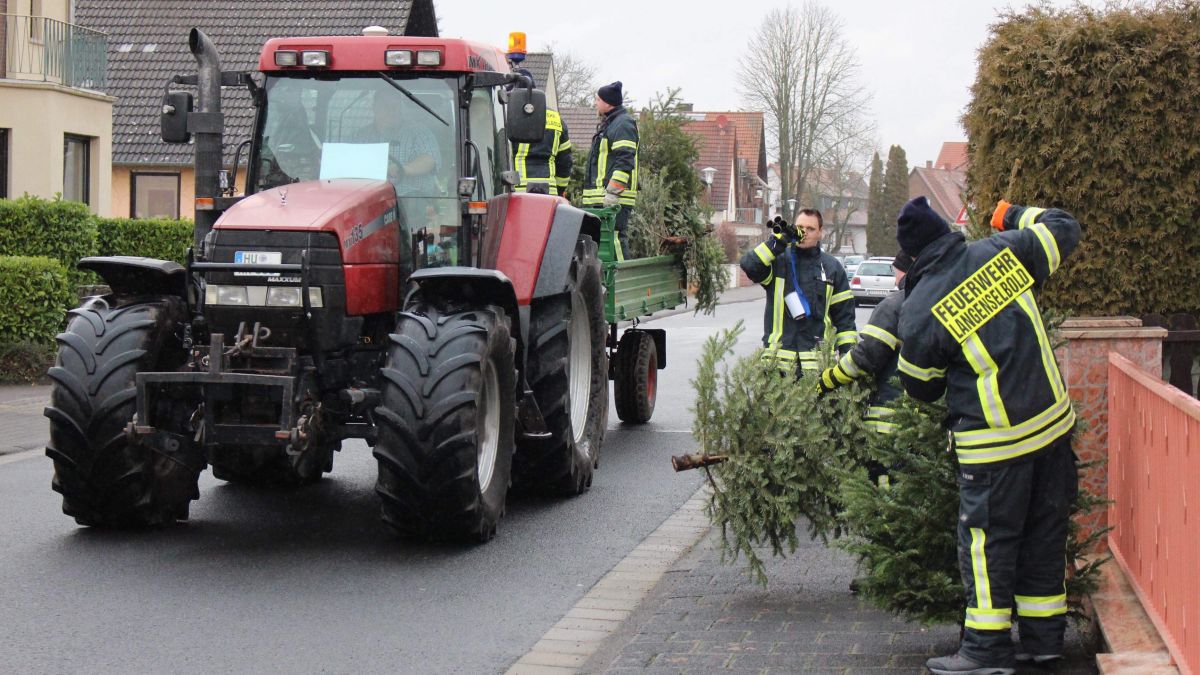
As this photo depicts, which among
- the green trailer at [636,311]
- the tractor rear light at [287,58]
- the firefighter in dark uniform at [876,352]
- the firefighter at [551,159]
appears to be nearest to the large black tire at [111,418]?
the tractor rear light at [287,58]

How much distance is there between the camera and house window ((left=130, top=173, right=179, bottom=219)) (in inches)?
1250

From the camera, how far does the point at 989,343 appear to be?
5.31m

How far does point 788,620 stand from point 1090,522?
1.35 m

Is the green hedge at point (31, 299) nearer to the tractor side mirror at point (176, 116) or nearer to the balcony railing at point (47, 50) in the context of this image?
the tractor side mirror at point (176, 116)

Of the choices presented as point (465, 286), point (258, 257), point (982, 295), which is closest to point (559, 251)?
point (465, 286)

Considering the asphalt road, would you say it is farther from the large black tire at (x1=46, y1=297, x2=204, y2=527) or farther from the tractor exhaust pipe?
the tractor exhaust pipe

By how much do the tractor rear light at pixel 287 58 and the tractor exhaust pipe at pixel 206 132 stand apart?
378 millimetres

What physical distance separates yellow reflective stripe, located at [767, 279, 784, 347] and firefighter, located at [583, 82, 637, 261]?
10.8 ft

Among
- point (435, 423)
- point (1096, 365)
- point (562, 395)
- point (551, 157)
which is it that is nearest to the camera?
point (1096, 365)

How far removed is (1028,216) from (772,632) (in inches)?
76.3

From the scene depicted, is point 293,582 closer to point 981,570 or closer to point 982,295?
point 981,570

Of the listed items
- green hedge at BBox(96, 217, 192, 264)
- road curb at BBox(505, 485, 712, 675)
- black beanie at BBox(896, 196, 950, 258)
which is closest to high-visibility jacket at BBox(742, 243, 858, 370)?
road curb at BBox(505, 485, 712, 675)

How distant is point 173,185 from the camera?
31875 millimetres

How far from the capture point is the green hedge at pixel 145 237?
66.3 feet
